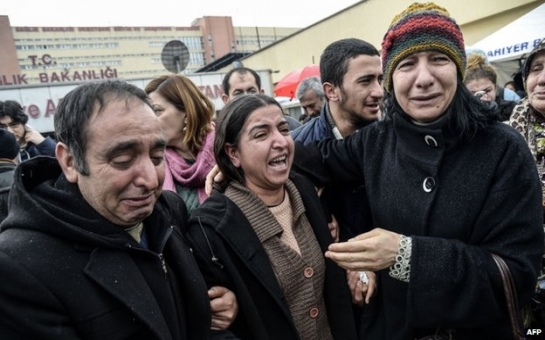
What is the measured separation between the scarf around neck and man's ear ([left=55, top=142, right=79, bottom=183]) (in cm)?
112

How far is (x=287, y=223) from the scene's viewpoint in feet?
5.78

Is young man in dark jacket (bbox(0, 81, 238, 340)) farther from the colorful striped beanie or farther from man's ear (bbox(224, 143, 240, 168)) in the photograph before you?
the colorful striped beanie

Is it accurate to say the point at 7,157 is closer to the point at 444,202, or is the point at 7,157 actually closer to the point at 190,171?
the point at 190,171

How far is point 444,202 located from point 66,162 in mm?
1381

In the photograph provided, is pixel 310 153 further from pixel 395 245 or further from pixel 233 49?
pixel 233 49

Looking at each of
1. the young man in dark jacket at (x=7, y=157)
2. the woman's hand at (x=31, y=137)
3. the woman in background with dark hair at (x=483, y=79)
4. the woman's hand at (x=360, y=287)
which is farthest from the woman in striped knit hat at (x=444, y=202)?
the woman's hand at (x=31, y=137)

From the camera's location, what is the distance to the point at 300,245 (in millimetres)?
1702

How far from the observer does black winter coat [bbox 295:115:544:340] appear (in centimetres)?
128

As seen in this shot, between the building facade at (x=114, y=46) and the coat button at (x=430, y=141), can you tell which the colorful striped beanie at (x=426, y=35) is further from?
the building facade at (x=114, y=46)

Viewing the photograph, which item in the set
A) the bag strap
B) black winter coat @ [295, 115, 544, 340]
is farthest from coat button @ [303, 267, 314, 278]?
the bag strap

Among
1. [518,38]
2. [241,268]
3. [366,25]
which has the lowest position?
[241,268]

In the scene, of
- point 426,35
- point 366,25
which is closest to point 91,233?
point 426,35

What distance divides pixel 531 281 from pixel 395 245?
0.52m

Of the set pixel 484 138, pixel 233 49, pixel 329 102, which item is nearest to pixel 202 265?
pixel 484 138
